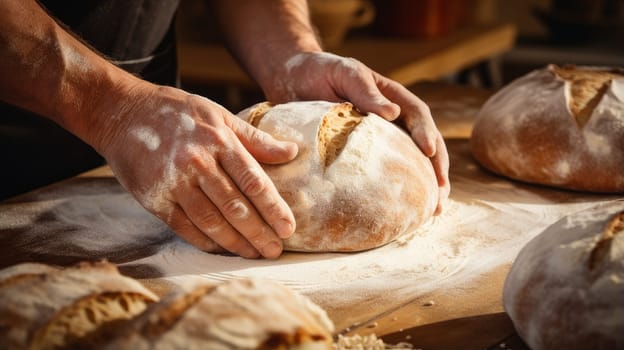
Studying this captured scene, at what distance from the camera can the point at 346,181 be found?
174cm

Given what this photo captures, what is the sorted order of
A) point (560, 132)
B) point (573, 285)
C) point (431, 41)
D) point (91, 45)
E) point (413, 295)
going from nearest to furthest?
1. point (573, 285)
2. point (413, 295)
3. point (560, 132)
4. point (91, 45)
5. point (431, 41)

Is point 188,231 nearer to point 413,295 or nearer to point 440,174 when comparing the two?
point 413,295

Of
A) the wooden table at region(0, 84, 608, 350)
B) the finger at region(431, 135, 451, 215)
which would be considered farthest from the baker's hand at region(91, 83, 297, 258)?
the finger at region(431, 135, 451, 215)

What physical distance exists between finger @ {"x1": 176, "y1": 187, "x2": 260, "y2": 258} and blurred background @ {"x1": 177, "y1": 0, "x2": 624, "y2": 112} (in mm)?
2114

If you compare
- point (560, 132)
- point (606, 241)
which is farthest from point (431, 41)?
point (606, 241)

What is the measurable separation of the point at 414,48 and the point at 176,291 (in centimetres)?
330

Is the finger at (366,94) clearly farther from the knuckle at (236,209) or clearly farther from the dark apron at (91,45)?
the dark apron at (91,45)

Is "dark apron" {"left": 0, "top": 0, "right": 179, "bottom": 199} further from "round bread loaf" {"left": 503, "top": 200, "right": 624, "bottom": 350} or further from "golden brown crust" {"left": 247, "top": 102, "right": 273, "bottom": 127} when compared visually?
"round bread loaf" {"left": 503, "top": 200, "right": 624, "bottom": 350}

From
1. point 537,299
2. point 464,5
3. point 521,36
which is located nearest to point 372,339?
point 537,299

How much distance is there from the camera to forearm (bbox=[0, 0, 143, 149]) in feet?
5.68

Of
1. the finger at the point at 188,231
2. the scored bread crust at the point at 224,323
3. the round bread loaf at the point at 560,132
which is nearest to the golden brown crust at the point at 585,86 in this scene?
the round bread loaf at the point at 560,132

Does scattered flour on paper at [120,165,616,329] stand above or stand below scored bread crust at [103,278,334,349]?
below

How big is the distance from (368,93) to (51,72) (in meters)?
0.76

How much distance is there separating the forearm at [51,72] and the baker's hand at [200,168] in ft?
0.18
